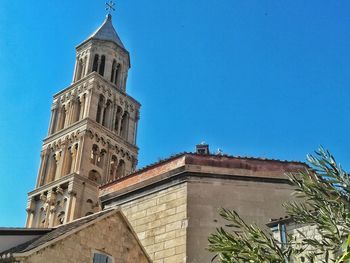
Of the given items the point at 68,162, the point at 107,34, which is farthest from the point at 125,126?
the point at 107,34

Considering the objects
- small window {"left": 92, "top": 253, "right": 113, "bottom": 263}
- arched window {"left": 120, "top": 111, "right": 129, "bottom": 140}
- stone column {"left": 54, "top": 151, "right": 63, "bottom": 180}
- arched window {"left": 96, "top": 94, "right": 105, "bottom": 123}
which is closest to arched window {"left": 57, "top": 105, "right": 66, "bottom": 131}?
stone column {"left": 54, "top": 151, "right": 63, "bottom": 180}

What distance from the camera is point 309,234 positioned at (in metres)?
12.2

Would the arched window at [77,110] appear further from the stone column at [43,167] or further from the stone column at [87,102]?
the stone column at [43,167]

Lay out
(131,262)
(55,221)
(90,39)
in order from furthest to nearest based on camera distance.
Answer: (90,39) < (55,221) < (131,262)

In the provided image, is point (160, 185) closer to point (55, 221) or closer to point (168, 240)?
point (168, 240)

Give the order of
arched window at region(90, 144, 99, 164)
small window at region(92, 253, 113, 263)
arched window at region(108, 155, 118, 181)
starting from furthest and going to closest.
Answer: arched window at region(108, 155, 118, 181) → arched window at region(90, 144, 99, 164) → small window at region(92, 253, 113, 263)

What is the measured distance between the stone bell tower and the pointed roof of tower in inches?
2.9

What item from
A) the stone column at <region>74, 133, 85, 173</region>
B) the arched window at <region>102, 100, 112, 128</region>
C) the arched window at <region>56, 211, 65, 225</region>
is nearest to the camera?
the arched window at <region>56, 211, 65, 225</region>

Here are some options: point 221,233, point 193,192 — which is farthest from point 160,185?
point 221,233

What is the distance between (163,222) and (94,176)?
964 inches

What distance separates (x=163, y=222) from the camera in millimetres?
17766

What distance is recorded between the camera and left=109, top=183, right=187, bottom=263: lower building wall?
16969 millimetres

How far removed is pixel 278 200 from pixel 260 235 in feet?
29.9

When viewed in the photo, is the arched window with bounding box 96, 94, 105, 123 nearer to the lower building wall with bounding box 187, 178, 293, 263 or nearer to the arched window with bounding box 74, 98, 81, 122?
the arched window with bounding box 74, 98, 81, 122
